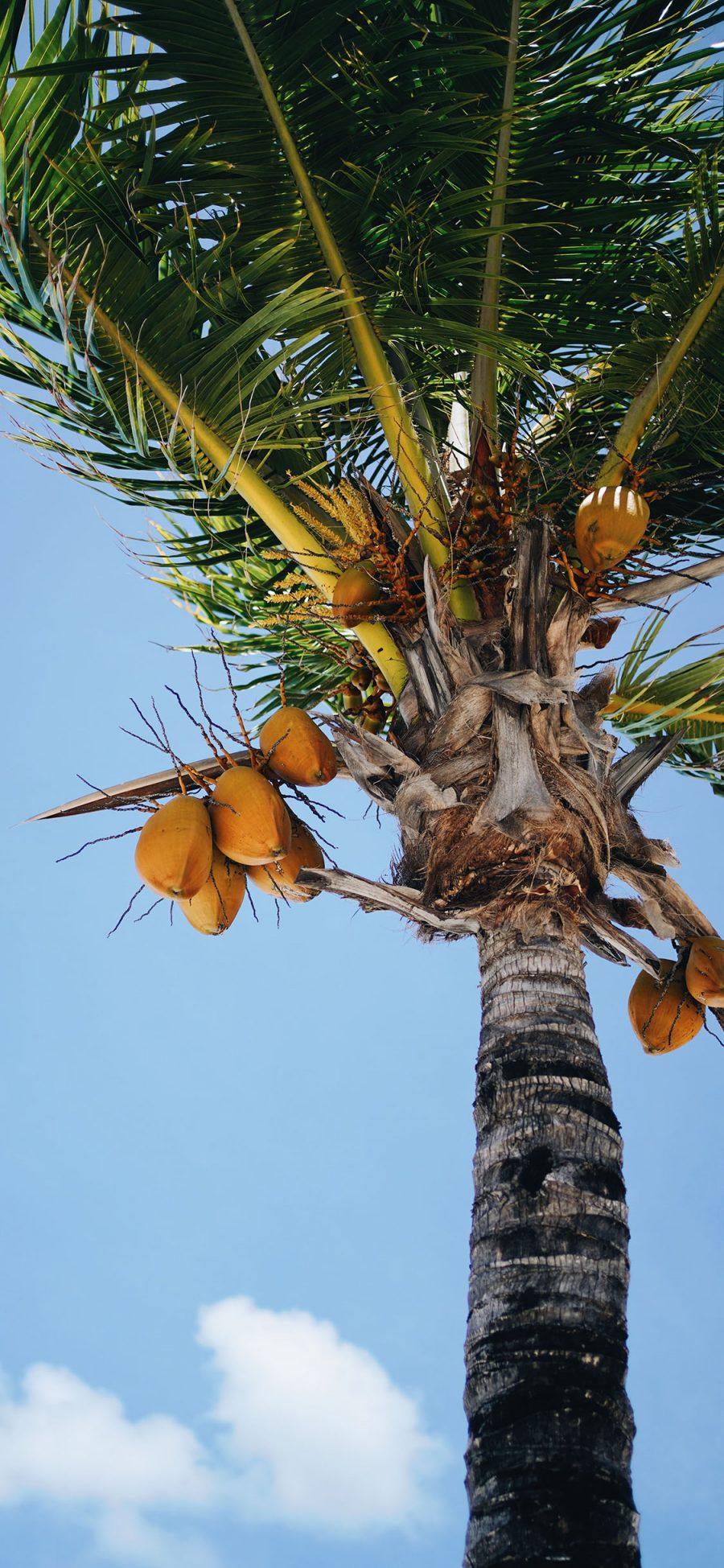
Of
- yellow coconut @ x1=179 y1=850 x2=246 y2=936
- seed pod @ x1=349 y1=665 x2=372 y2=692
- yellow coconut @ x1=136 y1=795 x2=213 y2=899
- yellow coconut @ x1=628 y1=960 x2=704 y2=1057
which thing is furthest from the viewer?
seed pod @ x1=349 y1=665 x2=372 y2=692

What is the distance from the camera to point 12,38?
3232 mm

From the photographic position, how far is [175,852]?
2.90 metres

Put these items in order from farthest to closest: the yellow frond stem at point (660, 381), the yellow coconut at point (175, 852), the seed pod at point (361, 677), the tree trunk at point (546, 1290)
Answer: the seed pod at point (361, 677) < the yellow frond stem at point (660, 381) < the yellow coconut at point (175, 852) < the tree trunk at point (546, 1290)

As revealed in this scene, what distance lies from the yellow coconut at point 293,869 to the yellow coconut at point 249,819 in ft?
0.56

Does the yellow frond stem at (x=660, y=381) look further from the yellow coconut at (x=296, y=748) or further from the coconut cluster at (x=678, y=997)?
the coconut cluster at (x=678, y=997)

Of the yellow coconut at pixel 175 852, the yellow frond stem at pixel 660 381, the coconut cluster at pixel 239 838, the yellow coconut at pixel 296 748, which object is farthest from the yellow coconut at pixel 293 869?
the yellow frond stem at pixel 660 381

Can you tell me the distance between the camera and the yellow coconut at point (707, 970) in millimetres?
3254

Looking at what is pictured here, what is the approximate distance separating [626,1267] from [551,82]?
3.14m

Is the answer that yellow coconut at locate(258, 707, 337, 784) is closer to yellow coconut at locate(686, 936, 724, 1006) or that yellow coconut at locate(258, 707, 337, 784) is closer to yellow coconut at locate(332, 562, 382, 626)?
yellow coconut at locate(332, 562, 382, 626)

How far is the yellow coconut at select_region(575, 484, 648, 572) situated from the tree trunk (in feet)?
3.35

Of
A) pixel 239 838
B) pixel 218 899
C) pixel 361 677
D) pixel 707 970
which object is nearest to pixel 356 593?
pixel 361 677

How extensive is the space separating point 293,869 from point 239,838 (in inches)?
12.0

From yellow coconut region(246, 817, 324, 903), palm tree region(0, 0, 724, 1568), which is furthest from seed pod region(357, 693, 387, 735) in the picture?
yellow coconut region(246, 817, 324, 903)

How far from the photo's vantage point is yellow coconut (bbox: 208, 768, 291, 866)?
3.02 meters
